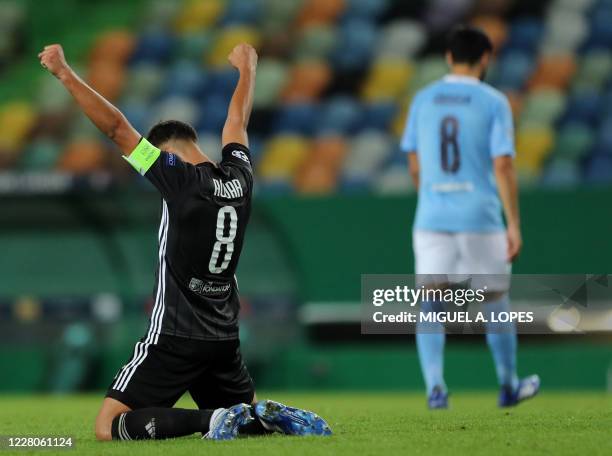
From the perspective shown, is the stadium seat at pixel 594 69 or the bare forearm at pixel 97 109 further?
the stadium seat at pixel 594 69

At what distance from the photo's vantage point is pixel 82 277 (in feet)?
39.4

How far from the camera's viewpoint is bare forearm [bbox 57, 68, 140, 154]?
5.14 meters

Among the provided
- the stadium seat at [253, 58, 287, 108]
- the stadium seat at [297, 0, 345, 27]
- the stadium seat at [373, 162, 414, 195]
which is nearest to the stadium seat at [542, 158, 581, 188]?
the stadium seat at [373, 162, 414, 195]

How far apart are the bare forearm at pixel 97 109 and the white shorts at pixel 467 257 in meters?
2.75

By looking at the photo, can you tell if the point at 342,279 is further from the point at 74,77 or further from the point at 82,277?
the point at 74,77

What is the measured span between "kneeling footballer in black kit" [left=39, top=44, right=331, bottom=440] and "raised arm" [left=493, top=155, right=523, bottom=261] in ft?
6.32

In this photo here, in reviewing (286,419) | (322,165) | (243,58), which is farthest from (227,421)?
(322,165)

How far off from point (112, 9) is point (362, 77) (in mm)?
4232

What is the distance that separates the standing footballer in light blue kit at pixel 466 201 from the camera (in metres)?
7.45

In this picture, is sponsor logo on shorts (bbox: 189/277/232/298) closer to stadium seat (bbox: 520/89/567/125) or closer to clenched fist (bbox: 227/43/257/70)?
clenched fist (bbox: 227/43/257/70)

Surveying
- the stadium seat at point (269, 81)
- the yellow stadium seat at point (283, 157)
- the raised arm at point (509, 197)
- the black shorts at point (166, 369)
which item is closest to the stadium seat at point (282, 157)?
the yellow stadium seat at point (283, 157)

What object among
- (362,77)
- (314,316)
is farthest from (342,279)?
(362,77)

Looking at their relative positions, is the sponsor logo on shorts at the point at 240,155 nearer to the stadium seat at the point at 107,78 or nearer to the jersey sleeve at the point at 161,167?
the jersey sleeve at the point at 161,167

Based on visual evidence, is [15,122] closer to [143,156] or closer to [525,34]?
[525,34]
